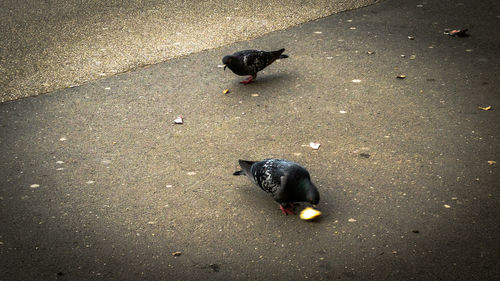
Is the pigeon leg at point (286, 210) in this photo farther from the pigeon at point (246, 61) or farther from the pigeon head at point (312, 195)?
the pigeon at point (246, 61)

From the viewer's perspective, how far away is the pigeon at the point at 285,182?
134 inches

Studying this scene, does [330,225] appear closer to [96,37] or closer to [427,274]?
[427,274]

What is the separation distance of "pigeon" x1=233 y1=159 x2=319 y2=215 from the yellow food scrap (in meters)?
0.09

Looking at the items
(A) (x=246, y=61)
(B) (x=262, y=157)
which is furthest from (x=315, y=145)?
(A) (x=246, y=61)

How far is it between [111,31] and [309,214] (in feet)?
14.7

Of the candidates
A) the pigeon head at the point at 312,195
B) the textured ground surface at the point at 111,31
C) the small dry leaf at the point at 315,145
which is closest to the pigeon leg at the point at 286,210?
the pigeon head at the point at 312,195

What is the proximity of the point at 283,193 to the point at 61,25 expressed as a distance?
5044mm

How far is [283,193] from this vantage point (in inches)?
136

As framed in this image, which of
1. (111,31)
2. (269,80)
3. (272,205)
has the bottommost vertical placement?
(272,205)

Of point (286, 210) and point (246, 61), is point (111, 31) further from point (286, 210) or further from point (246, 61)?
point (286, 210)

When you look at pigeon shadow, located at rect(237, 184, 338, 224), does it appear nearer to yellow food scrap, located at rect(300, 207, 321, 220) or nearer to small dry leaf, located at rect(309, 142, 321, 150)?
yellow food scrap, located at rect(300, 207, 321, 220)

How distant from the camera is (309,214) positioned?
3.58 m

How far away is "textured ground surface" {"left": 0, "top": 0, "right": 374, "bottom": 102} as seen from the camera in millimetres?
5781

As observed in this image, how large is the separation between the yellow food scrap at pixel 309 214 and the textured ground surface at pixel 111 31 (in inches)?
126
